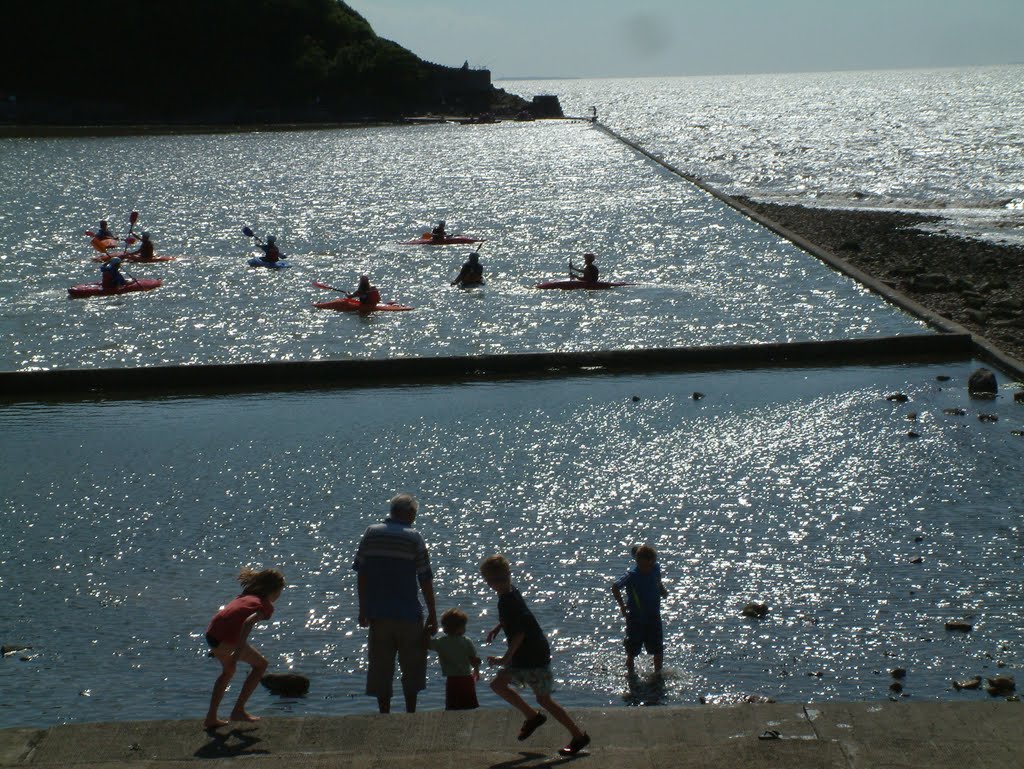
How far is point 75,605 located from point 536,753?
264 inches

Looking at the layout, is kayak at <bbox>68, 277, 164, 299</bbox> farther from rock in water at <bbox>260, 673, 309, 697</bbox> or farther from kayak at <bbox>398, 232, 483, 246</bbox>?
rock in water at <bbox>260, 673, 309, 697</bbox>

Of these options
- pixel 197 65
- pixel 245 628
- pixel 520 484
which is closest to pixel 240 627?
pixel 245 628

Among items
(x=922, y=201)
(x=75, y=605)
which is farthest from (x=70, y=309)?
(x=922, y=201)

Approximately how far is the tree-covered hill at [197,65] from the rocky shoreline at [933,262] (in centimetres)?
8455

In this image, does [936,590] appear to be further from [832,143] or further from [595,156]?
[832,143]

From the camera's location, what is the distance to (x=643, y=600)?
36.1 ft

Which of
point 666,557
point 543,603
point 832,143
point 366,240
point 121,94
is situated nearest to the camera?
point 543,603

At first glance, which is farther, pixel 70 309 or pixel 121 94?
pixel 121 94

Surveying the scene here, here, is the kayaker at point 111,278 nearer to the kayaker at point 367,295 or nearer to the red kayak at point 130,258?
the red kayak at point 130,258

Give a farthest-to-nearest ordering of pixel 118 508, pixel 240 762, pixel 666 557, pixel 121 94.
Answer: pixel 121 94
pixel 118 508
pixel 666 557
pixel 240 762

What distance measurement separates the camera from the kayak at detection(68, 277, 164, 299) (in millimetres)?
34656

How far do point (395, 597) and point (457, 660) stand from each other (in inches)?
26.8

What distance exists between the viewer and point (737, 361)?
25.2 metres

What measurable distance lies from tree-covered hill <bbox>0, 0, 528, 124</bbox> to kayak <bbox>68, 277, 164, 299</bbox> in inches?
3830
